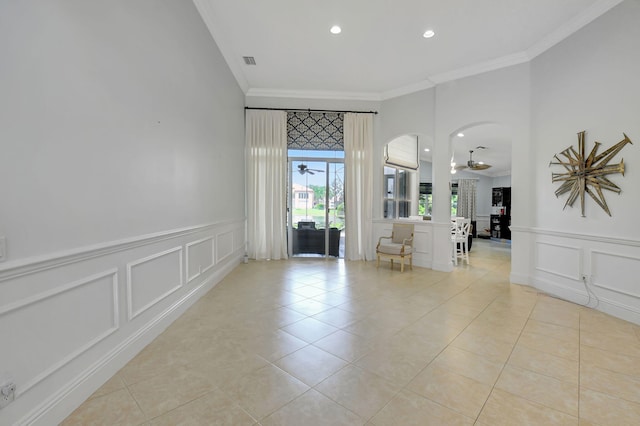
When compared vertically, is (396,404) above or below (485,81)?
below

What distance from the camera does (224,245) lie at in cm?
464

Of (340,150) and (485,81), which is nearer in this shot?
(485,81)

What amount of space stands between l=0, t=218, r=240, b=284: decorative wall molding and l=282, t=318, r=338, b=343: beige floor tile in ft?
4.97

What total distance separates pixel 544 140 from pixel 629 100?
41.0 inches

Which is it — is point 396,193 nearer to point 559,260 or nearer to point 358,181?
point 358,181

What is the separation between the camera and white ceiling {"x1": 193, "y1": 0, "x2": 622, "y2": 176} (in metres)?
3.44

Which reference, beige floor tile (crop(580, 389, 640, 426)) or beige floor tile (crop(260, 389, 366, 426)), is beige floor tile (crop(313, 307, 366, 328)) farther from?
beige floor tile (crop(580, 389, 640, 426))

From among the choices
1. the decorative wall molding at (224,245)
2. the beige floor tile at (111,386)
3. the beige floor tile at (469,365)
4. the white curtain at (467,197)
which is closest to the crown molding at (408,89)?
the decorative wall molding at (224,245)

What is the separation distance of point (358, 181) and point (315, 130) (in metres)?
1.45

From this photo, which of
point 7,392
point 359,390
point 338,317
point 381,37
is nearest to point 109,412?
point 7,392

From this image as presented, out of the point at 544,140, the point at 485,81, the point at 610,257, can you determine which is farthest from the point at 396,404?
the point at 485,81

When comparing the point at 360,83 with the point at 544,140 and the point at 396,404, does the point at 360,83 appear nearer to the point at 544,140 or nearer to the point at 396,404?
the point at 544,140

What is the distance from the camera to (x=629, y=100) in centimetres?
312

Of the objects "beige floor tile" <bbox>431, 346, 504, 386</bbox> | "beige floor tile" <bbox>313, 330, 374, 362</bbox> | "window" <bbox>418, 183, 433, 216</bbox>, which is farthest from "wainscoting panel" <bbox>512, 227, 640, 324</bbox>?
"window" <bbox>418, 183, 433, 216</bbox>
